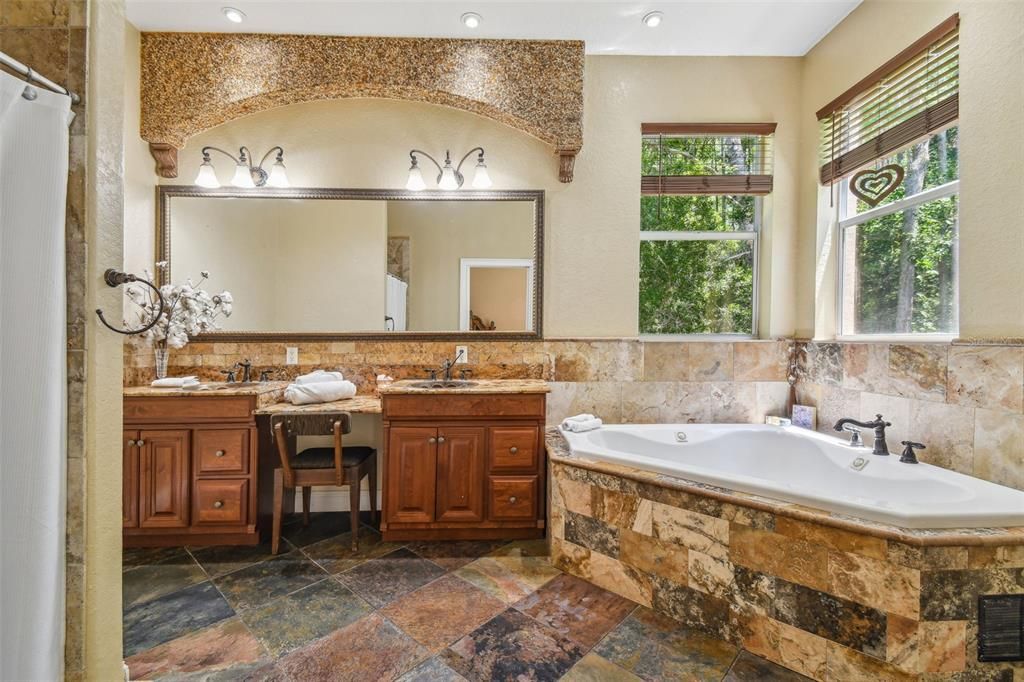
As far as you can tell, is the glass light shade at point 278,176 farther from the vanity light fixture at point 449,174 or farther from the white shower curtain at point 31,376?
the white shower curtain at point 31,376

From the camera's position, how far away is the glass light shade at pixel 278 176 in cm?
252

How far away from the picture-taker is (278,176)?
254 cm

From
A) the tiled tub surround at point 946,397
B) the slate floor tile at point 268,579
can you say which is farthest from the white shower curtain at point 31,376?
the tiled tub surround at point 946,397

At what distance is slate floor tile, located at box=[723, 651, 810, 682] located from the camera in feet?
4.49

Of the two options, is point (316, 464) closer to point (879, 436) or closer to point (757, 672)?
point (757, 672)

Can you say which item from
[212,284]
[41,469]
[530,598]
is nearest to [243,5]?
[212,284]

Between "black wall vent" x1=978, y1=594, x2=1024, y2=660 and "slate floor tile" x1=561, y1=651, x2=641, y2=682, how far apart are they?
1.07 meters

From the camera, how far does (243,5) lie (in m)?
→ 2.22

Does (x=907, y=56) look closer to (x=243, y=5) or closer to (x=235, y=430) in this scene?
(x=243, y=5)

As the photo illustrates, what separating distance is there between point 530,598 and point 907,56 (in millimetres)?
3159

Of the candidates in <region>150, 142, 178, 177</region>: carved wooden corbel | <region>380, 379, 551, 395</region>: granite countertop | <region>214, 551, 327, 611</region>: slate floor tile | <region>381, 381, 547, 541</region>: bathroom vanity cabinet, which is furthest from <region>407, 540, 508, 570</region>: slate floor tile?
<region>150, 142, 178, 177</region>: carved wooden corbel

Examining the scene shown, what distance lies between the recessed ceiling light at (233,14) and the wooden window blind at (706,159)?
248cm

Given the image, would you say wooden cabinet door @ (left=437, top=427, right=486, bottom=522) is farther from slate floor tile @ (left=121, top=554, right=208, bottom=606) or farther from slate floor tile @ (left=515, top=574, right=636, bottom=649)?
slate floor tile @ (left=121, top=554, right=208, bottom=606)

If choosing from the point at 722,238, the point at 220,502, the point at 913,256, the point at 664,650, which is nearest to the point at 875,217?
the point at 913,256
